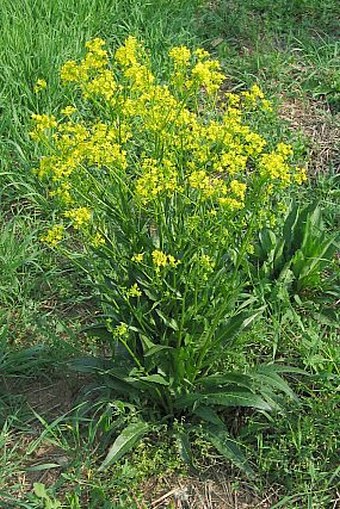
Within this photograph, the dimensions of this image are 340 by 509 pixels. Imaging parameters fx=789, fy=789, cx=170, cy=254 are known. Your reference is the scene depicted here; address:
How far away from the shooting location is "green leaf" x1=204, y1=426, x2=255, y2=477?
253 cm

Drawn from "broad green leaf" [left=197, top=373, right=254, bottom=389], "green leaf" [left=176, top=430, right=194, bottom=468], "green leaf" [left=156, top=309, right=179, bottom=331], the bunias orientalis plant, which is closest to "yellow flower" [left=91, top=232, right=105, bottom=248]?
the bunias orientalis plant

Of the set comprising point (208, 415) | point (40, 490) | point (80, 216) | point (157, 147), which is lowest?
point (40, 490)

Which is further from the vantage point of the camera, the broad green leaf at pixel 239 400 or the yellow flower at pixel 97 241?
the broad green leaf at pixel 239 400

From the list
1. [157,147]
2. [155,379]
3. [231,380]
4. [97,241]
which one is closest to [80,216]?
[97,241]

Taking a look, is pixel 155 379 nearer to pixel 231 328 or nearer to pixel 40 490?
pixel 231 328

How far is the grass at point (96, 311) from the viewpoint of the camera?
8.34 ft

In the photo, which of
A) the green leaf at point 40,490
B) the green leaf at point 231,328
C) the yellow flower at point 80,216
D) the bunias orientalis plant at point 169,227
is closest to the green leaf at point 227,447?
the bunias orientalis plant at point 169,227

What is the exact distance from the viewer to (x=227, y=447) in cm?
256

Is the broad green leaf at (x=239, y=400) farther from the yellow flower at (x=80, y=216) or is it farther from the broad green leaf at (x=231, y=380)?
the yellow flower at (x=80, y=216)

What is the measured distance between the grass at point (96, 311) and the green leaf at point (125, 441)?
5 cm

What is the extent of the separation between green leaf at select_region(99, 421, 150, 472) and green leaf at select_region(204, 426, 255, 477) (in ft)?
0.70

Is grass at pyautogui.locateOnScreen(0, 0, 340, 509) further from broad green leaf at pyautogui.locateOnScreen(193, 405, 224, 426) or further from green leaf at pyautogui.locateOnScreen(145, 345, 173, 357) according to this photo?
green leaf at pyautogui.locateOnScreen(145, 345, 173, 357)

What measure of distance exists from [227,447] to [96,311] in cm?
84

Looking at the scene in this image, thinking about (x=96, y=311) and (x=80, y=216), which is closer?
(x=80, y=216)
